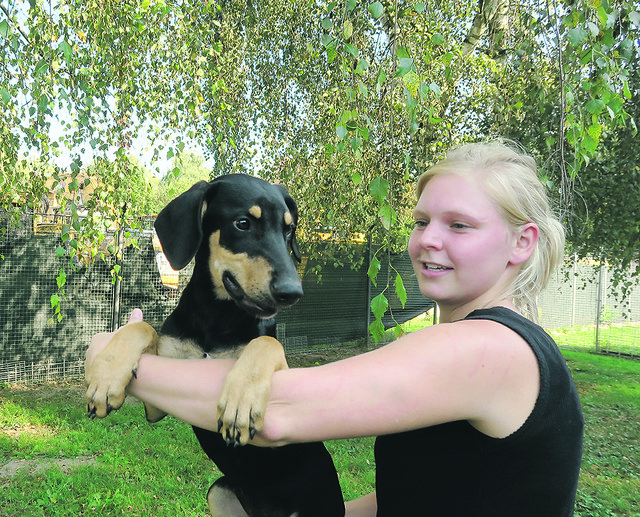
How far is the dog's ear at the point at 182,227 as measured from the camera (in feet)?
5.28

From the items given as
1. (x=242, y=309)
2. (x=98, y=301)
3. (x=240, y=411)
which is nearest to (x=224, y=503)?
(x=242, y=309)

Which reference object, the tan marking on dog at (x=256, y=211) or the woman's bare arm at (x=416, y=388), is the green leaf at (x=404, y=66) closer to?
the tan marking on dog at (x=256, y=211)

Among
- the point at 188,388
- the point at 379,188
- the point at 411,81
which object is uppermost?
the point at 411,81

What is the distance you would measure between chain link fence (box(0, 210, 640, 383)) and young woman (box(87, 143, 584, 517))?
13.0ft

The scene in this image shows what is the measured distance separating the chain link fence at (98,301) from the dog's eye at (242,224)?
365 centimetres

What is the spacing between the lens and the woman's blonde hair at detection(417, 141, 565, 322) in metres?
1.23

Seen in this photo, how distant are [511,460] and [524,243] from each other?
1.85 ft

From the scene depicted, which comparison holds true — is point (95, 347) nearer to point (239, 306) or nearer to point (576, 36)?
point (239, 306)

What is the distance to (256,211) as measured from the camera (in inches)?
67.5

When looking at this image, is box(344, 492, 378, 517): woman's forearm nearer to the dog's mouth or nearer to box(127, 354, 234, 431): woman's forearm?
the dog's mouth

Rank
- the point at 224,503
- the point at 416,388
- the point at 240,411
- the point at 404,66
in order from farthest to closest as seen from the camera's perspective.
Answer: the point at 224,503, the point at 404,66, the point at 240,411, the point at 416,388

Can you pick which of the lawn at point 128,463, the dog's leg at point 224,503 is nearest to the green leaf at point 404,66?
the dog's leg at point 224,503

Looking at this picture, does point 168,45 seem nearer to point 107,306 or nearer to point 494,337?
point 494,337

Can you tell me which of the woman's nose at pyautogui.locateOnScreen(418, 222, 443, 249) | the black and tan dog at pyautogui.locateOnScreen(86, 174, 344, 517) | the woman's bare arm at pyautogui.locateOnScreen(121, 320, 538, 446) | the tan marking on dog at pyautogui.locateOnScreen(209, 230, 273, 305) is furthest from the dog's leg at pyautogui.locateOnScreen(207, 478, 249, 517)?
the woman's nose at pyautogui.locateOnScreen(418, 222, 443, 249)
